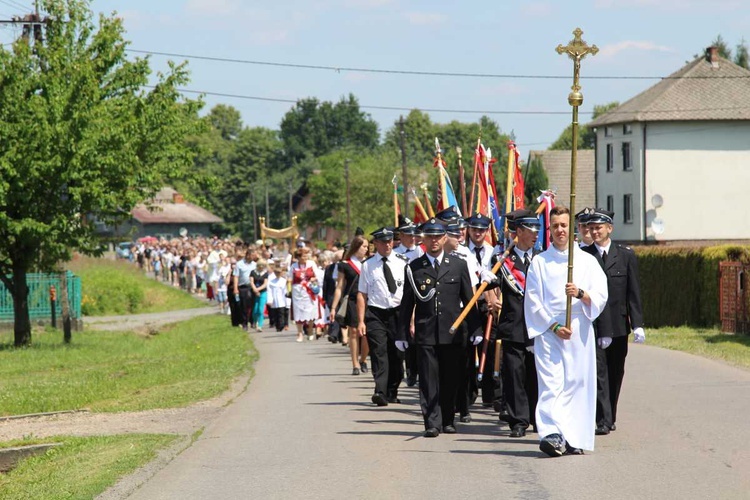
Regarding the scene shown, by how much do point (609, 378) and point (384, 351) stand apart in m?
3.12

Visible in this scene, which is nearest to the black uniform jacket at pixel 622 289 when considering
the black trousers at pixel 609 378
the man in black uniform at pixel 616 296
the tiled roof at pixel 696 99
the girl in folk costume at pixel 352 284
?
the man in black uniform at pixel 616 296

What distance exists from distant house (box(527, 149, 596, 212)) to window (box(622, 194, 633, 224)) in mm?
15492

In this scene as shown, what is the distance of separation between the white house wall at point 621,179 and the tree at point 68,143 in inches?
1518

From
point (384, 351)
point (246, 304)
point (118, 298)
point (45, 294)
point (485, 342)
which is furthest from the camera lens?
point (118, 298)

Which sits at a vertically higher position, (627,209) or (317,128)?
(317,128)

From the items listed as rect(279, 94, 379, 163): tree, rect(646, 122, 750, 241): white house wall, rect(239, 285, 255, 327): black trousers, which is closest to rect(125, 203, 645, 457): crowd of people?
rect(239, 285, 255, 327): black trousers

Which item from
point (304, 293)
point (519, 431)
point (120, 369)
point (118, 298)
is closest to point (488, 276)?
point (519, 431)

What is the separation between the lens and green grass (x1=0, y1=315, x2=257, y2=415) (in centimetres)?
1622

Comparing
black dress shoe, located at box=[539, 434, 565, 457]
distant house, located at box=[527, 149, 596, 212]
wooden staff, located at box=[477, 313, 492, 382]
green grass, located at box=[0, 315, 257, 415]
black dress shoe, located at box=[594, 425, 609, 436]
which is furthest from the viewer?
distant house, located at box=[527, 149, 596, 212]

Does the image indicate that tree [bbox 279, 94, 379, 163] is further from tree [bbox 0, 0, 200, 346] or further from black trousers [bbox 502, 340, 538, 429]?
black trousers [bbox 502, 340, 538, 429]

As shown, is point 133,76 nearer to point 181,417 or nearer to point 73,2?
point 73,2

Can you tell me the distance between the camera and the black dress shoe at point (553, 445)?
9.45m

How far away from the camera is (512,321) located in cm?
1099

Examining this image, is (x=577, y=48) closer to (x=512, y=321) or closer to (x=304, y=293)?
(x=512, y=321)
